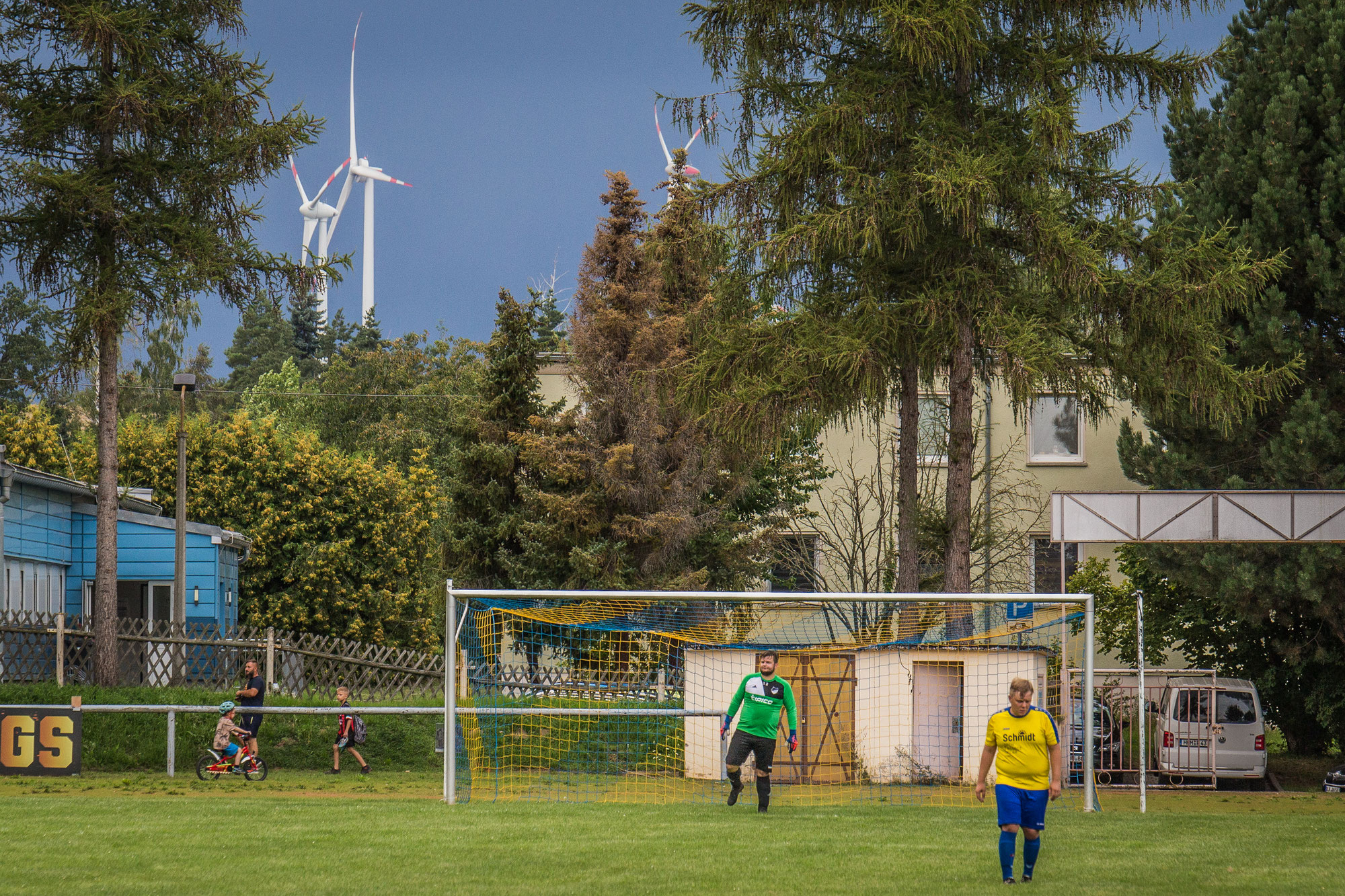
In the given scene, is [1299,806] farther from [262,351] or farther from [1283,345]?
[262,351]

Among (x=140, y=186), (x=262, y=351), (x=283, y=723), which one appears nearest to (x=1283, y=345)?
(x=283, y=723)

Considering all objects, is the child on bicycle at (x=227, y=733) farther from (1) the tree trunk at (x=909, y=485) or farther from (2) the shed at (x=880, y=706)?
(1) the tree trunk at (x=909, y=485)

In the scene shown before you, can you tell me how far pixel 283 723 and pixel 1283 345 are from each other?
55.6 ft

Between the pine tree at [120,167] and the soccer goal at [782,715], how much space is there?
6.59m

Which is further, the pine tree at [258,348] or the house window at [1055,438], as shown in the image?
the pine tree at [258,348]

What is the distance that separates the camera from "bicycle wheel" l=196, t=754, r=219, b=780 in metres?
18.6

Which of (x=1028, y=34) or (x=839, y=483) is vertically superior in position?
(x=1028, y=34)

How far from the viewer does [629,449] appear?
30.2 m

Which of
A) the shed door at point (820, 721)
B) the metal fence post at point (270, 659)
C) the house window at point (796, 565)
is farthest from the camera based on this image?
the house window at point (796, 565)

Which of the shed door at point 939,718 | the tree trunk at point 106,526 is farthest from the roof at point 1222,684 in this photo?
the tree trunk at point 106,526

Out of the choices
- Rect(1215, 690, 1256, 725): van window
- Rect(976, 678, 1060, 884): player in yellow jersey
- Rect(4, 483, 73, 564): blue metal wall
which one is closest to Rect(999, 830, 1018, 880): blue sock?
Rect(976, 678, 1060, 884): player in yellow jersey

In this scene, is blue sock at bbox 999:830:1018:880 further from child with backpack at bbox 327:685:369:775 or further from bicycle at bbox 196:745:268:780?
Result: child with backpack at bbox 327:685:369:775

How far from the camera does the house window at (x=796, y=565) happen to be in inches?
1352

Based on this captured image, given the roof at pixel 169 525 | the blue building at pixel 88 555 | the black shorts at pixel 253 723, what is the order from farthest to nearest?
1. the roof at pixel 169 525
2. the blue building at pixel 88 555
3. the black shorts at pixel 253 723
